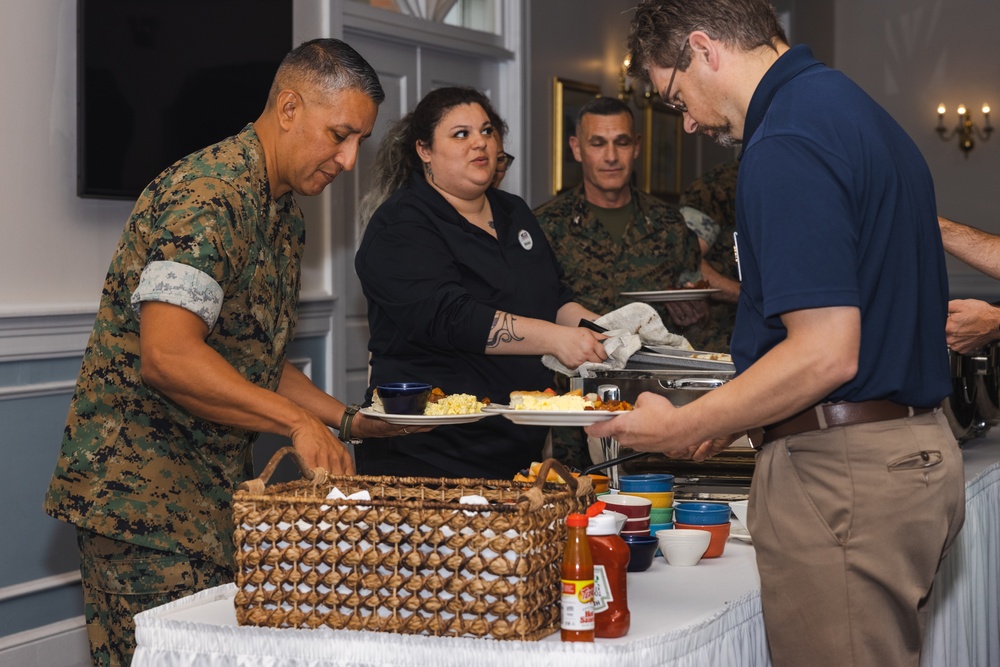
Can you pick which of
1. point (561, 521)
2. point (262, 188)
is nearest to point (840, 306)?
point (561, 521)

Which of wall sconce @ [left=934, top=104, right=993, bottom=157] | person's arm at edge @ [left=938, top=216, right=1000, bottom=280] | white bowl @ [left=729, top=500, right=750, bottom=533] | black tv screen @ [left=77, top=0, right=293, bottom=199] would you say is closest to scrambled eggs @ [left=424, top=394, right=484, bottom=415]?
white bowl @ [left=729, top=500, right=750, bottom=533]

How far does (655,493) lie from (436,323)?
73 centimetres

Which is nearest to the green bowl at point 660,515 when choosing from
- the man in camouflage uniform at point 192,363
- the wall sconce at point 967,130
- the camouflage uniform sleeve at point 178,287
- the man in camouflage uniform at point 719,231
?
the man in camouflage uniform at point 192,363

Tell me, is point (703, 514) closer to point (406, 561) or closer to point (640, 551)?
point (640, 551)

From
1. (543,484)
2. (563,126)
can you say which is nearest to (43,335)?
(543,484)

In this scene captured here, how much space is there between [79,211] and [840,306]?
2589mm

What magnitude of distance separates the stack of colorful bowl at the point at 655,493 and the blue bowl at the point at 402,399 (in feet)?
1.20

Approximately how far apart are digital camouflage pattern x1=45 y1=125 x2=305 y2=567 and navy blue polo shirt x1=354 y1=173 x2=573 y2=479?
2.00 feet

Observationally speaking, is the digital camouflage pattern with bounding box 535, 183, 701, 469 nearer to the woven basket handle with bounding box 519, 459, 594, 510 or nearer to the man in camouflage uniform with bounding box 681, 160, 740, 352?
the man in camouflage uniform with bounding box 681, 160, 740, 352

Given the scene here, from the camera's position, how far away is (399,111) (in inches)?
180

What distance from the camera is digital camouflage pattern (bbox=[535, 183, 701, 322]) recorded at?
10.8ft

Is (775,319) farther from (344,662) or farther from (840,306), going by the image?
(344,662)

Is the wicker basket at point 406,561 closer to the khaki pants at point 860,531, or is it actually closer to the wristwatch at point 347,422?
the khaki pants at point 860,531

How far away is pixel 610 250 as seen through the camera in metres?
3.31
